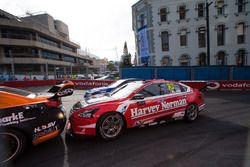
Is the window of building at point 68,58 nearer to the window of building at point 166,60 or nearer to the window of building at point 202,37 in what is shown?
the window of building at point 166,60

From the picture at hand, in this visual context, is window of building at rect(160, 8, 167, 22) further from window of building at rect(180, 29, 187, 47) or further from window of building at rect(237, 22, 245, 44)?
window of building at rect(237, 22, 245, 44)

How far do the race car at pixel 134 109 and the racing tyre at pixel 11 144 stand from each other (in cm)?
107

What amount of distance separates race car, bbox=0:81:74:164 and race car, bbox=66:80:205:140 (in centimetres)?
61

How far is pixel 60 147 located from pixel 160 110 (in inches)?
111

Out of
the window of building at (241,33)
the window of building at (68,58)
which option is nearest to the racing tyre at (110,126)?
the window of building at (241,33)

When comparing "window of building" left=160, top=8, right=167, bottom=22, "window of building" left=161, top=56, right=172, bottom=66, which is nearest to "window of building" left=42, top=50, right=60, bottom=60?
"window of building" left=160, top=8, right=167, bottom=22

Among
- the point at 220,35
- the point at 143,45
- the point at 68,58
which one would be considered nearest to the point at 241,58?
the point at 220,35

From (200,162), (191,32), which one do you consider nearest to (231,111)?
(200,162)

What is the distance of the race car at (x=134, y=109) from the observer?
3.59m

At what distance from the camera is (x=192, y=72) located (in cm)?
1445

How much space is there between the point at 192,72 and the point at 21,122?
14.6 meters

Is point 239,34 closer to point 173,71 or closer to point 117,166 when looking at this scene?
point 173,71

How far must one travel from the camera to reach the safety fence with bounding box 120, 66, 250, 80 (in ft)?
44.3

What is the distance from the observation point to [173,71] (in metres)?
14.9
